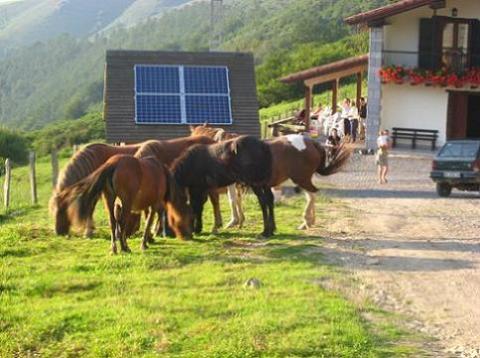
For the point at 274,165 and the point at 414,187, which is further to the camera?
the point at 414,187

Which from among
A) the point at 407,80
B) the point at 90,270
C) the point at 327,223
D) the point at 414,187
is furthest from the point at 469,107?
the point at 90,270

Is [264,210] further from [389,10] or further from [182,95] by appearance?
[389,10]

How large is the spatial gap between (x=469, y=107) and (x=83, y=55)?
12362 cm

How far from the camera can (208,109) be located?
75.0 feet

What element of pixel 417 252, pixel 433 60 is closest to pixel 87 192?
pixel 417 252

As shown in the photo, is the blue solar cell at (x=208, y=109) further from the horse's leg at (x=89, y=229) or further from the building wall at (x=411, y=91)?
the building wall at (x=411, y=91)

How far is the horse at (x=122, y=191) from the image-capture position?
38.5 feet

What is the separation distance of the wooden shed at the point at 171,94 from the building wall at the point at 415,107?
368 inches

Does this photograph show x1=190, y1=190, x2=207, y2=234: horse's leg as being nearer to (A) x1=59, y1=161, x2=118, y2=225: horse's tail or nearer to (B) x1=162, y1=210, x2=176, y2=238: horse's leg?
(B) x1=162, y1=210, x2=176, y2=238: horse's leg

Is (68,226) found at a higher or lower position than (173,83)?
lower

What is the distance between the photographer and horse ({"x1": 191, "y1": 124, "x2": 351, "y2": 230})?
14375 mm

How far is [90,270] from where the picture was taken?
35.4ft

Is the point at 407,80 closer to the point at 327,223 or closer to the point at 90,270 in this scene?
the point at 327,223

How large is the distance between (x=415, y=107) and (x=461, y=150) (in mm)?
10323
